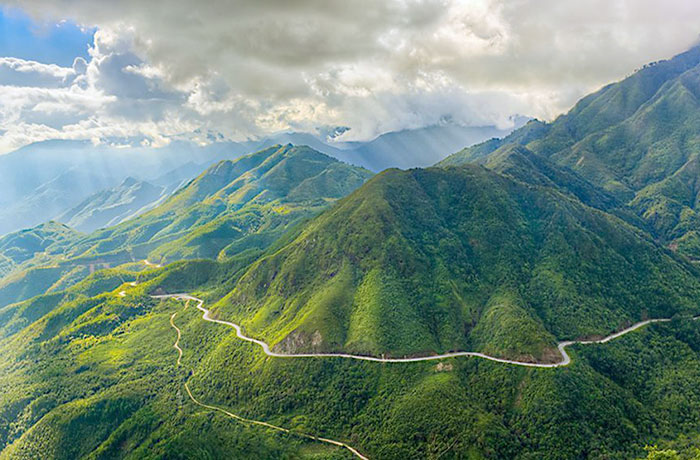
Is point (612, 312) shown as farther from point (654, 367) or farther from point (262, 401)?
point (262, 401)

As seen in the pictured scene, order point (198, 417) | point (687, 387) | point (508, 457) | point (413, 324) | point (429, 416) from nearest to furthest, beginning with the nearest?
point (508, 457), point (429, 416), point (687, 387), point (198, 417), point (413, 324)

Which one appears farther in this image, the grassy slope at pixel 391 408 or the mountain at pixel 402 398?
the mountain at pixel 402 398

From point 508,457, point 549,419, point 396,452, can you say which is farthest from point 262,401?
point 549,419

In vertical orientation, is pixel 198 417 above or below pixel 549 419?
above

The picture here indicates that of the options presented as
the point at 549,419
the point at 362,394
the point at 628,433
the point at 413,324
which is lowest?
the point at 628,433

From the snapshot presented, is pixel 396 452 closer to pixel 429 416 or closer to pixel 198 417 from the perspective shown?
A: pixel 429 416

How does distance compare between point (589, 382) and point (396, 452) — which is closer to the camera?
point (396, 452)

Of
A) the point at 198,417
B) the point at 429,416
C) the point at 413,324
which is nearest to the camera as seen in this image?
the point at 429,416

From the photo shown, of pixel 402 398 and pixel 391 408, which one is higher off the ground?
pixel 402 398

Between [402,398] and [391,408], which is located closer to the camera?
[391,408]

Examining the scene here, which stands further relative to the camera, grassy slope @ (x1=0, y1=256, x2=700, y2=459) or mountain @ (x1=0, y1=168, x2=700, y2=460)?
mountain @ (x1=0, y1=168, x2=700, y2=460)
